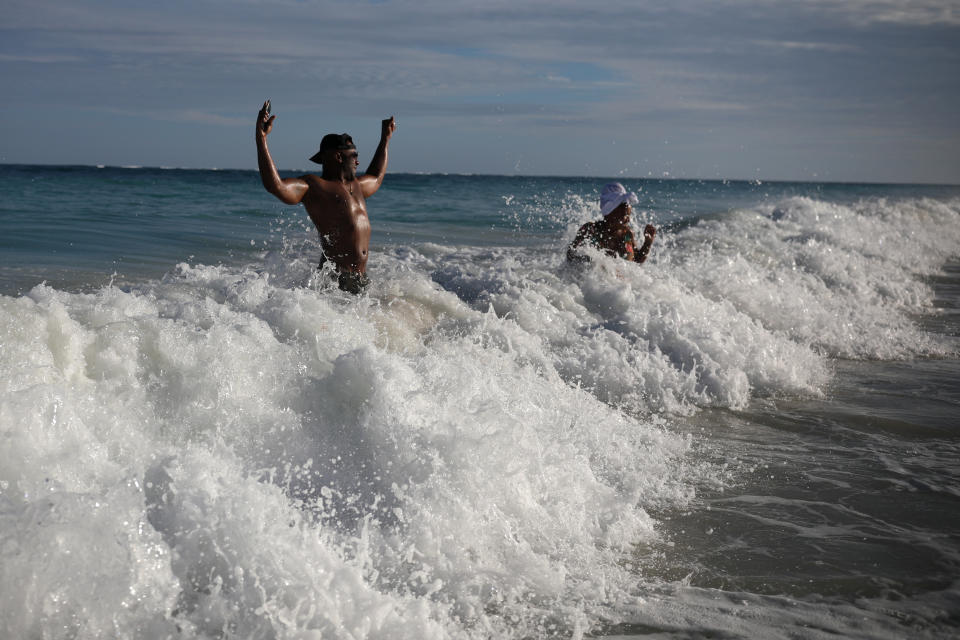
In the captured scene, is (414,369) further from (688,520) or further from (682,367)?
(682,367)

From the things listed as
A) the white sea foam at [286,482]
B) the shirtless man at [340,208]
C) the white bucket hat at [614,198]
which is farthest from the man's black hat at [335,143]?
the white bucket hat at [614,198]

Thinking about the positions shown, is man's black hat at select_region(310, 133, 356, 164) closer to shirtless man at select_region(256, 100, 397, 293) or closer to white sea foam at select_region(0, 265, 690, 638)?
shirtless man at select_region(256, 100, 397, 293)

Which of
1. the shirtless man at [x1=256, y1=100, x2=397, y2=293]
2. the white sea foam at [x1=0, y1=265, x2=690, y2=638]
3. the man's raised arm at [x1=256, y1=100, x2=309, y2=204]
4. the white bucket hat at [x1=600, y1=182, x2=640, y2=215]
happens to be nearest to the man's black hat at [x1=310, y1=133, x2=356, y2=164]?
the shirtless man at [x1=256, y1=100, x2=397, y2=293]

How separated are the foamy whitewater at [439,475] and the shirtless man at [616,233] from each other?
66.9 inches

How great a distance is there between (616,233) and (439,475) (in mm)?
5278

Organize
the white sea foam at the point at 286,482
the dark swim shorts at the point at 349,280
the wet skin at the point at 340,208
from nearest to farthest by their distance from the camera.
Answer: the white sea foam at the point at 286,482, the wet skin at the point at 340,208, the dark swim shorts at the point at 349,280

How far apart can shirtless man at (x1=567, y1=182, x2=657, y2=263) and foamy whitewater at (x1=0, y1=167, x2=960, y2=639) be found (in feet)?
5.57

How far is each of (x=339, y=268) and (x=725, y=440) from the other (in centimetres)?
280

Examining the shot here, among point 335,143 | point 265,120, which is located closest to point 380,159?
point 335,143

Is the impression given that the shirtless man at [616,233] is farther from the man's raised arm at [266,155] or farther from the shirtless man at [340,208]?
the man's raised arm at [266,155]

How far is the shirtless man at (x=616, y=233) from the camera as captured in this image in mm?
8109

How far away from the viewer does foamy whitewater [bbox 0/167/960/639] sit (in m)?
2.66

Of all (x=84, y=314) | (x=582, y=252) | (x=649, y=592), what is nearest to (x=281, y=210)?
(x=582, y=252)

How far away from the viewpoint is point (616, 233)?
823cm
